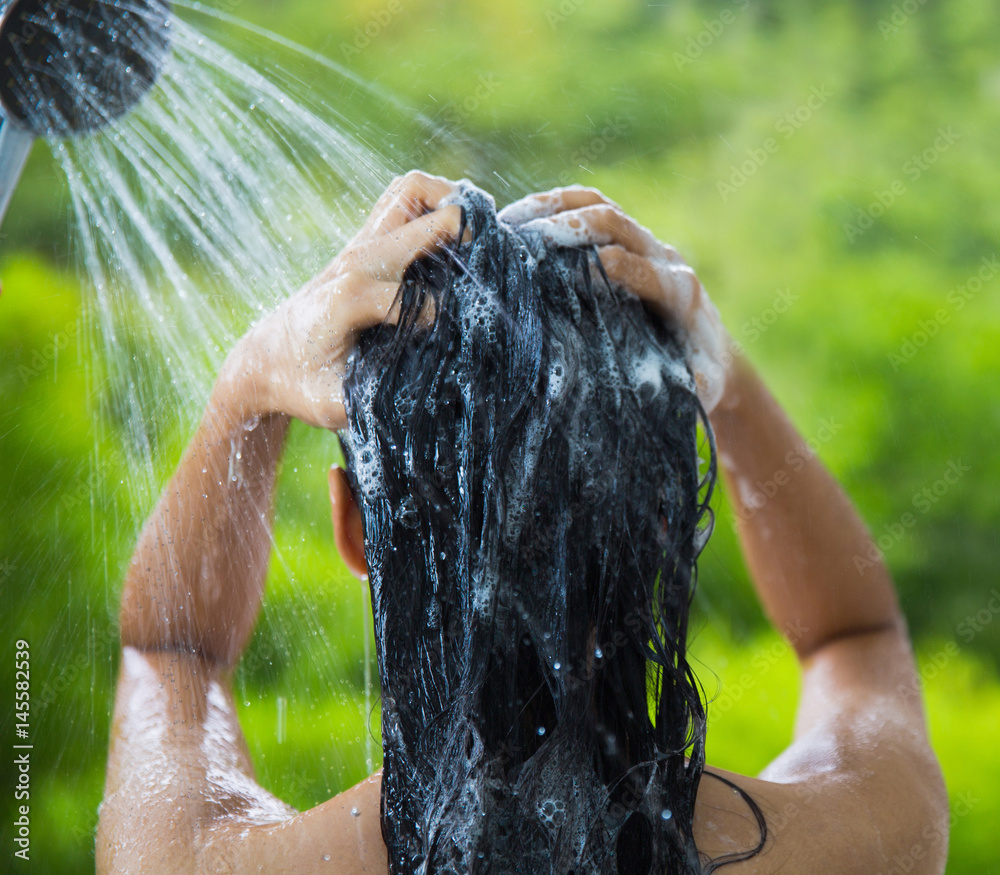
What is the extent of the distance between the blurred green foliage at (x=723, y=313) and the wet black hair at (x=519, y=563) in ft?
0.99

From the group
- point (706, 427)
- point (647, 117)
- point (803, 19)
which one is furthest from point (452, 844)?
point (803, 19)

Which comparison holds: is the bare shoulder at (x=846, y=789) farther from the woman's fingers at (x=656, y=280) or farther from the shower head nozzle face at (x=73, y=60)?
the shower head nozzle face at (x=73, y=60)

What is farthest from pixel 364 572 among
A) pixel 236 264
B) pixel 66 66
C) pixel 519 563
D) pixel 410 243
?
pixel 66 66

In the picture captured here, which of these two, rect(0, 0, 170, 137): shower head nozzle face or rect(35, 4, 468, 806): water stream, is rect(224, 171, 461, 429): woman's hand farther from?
rect(0, 0, 170, 137): shower head nozzle face

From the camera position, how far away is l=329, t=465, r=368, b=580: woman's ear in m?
0.68

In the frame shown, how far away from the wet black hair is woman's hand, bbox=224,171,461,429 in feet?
0.05

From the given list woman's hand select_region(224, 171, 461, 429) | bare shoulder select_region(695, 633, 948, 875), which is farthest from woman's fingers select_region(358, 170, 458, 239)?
bare shoulder select_region(695, 633, 948, 875)

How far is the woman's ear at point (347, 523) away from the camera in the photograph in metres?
0.68

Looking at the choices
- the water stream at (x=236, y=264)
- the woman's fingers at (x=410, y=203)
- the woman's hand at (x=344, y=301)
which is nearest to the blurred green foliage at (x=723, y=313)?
the water stream at (x=236, y=264)

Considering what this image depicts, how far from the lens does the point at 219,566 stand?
0.84 meters

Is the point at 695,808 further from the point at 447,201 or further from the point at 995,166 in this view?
the point at 995,166

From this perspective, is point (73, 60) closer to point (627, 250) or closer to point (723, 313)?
point (627, 250)

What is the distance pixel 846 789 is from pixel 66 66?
3.11 feet

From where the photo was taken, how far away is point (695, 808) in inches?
26.2
